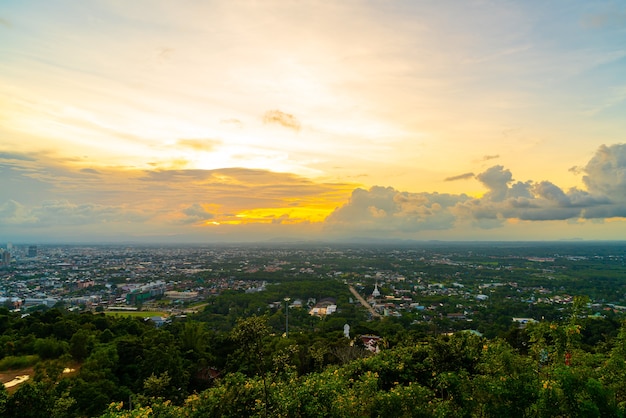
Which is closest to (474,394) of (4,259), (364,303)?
(364,303)

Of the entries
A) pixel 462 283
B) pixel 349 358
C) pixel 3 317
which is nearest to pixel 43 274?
pixel 3 317

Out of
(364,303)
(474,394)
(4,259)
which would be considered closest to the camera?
(474,394)

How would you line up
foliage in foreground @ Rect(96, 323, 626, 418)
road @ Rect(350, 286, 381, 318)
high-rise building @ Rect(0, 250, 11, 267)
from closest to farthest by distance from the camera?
foliage in foreground @ Rect(96, 323, 626, 418)
road @ Rect(350, 286, 381, 318)
high-rise building @ Rect(0, 250, 11, 267)

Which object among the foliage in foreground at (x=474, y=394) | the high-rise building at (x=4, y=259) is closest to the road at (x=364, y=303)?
the foliage in foreground at (x=474, y=394)

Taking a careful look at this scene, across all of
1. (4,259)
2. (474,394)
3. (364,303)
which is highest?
(474,394)

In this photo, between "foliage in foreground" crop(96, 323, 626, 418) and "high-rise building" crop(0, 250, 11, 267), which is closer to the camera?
"foliage in foreground" crop(96, 323, 626, 418)

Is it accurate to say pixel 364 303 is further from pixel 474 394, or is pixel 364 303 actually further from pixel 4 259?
pixel 4 259

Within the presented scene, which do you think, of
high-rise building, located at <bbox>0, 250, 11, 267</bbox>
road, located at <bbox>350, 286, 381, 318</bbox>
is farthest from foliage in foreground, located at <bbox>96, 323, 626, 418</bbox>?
high-rise building, located at <bbox>0, 250, 11, 267</bbox>

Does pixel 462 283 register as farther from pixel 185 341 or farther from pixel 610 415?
pixel 610 415

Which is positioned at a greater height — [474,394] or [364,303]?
[474,394]

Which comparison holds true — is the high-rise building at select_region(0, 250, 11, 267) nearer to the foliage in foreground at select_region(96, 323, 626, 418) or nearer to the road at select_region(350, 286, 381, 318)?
the road at select_region(350, 286, 381, 318)

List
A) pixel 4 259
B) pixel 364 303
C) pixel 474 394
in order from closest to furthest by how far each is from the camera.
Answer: pixel 474 394 → pixel 364 303 → pixel 4 259
